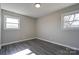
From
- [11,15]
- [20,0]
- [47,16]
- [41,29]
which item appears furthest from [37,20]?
[20,0]

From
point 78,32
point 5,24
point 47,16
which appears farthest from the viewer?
point 47,16

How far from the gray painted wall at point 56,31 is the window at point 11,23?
171 cm

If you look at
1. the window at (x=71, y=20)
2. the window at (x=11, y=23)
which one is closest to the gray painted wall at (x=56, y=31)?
the window at (x=71, y=20)

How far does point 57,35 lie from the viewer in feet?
9.89

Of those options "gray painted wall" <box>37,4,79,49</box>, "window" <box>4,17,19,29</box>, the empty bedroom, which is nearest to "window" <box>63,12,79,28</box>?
the empty bedroom

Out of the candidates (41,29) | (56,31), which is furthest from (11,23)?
(56,31)

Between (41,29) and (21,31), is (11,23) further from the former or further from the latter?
(41,29)

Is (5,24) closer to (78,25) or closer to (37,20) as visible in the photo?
(37,20)

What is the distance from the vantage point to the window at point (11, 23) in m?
2.93

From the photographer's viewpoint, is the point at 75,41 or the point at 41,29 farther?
the point at 41,29

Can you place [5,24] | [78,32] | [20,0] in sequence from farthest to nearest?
[5,24] < [78,32] < [20,0]

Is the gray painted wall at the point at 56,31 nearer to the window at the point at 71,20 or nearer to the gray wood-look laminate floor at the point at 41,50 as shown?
the window at the point at 71,20

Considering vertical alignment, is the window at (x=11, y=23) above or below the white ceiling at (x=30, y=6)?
below
